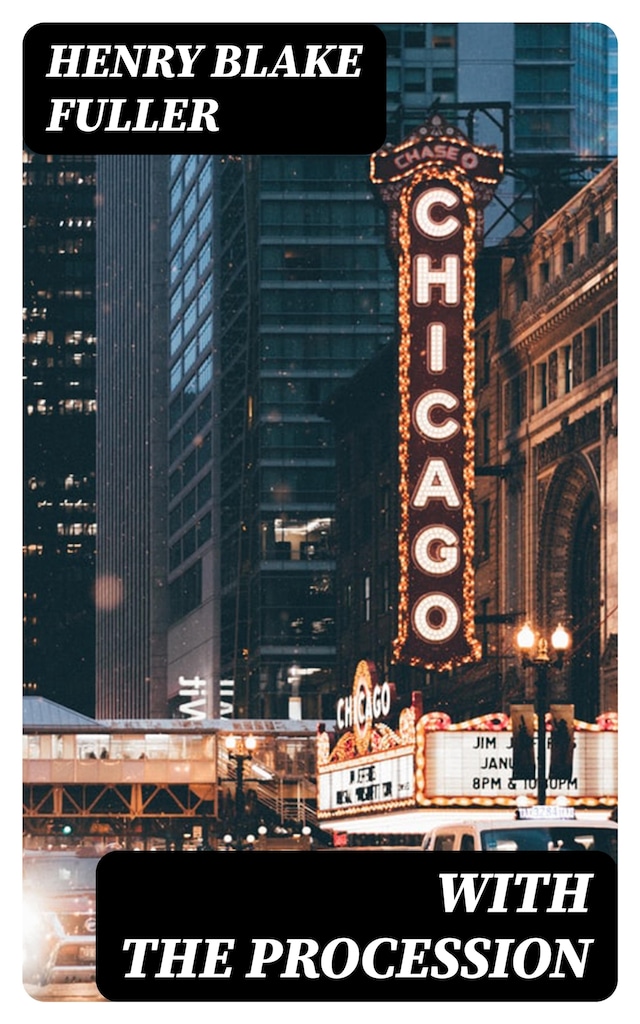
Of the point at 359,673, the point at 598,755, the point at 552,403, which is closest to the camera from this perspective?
the point at 598,755

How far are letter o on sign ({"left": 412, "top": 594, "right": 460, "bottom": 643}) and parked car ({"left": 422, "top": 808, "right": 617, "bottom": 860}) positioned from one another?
21.0m

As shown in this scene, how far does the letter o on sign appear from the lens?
41688mm

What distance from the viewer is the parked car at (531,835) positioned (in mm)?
19281

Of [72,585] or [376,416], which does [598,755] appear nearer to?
[376,416]

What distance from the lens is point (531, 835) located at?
1967 cm

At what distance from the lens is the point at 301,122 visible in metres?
18.6

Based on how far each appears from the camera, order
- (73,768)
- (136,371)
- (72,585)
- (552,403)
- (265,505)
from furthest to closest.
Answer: (72,585), (136,371), (265,505), (73,768), (552,403)

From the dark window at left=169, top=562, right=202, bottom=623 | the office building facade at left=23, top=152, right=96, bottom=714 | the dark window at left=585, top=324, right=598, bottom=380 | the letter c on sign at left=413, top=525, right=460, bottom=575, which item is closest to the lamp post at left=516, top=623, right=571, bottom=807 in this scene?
the letter c on sign at left=413, top=525, right=460, bottom=575

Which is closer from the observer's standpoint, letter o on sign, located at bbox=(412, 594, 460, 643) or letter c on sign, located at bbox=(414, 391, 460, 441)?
letter c on sign, located at bbox=(414, 391, 460, 441)

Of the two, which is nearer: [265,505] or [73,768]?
Result: [73,768]

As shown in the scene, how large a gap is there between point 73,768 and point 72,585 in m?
82.9

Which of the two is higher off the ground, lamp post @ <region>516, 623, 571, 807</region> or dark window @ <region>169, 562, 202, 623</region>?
dark window @ <region>169, 562, 202, 623</region>

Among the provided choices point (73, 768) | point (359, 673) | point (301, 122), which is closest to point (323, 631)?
point (73, 768)

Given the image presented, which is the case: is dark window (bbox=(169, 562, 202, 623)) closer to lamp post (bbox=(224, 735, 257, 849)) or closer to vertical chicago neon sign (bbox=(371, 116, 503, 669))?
lamp post (bbox=(224, 735, 257, 849))
